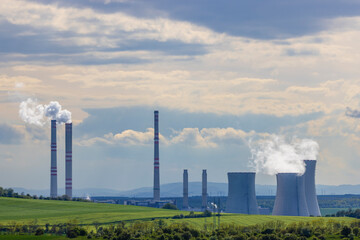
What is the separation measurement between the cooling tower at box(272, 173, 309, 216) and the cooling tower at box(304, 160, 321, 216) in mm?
2328

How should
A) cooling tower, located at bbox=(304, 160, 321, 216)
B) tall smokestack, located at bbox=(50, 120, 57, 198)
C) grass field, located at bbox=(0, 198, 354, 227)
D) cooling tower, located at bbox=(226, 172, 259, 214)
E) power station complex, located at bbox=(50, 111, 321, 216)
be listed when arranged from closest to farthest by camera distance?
1. grass field, located at bbox=(0, 198, 354, 227)
2. power station complex, located at bbox=(50, 111, 321, 216)
3. cooling tower, located at bbox=(304, 160, 321, 216)
4. cooling tower, located at bbox=(226, 172, 259, 214)
5. tall smokestack, located at bbox=(50, 120, 57, 198)

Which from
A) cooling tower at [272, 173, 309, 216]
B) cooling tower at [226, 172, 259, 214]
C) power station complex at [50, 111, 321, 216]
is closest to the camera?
cooling tower at [272, 173, 309, 216]

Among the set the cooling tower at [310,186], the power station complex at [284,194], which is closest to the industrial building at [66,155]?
the power station complex at [284,194]

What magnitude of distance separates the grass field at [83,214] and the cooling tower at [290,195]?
11.7 feet

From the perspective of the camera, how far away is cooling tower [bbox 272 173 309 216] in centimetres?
10762

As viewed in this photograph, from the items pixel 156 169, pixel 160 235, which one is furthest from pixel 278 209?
pixel 156 169

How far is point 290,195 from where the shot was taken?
359 ft

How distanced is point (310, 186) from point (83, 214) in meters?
38.8

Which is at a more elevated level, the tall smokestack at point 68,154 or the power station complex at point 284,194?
the tall smokestack at point 68,154

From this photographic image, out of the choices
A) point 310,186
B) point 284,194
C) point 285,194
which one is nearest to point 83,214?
point 284,194

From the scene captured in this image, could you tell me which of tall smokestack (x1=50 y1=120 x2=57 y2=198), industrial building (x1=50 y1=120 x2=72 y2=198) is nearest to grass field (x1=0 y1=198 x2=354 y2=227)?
industrial building (x1=50 y1=120 x2=72 y2=198)

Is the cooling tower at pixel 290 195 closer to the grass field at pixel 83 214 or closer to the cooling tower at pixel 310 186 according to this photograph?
the cooling tower at pixel 310 186

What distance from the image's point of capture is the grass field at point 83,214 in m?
102

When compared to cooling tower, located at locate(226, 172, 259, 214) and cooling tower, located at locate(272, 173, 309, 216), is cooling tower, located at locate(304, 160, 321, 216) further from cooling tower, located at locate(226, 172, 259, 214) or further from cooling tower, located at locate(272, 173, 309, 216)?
cooling tower, located at locate(226, 172, 259, 214)
